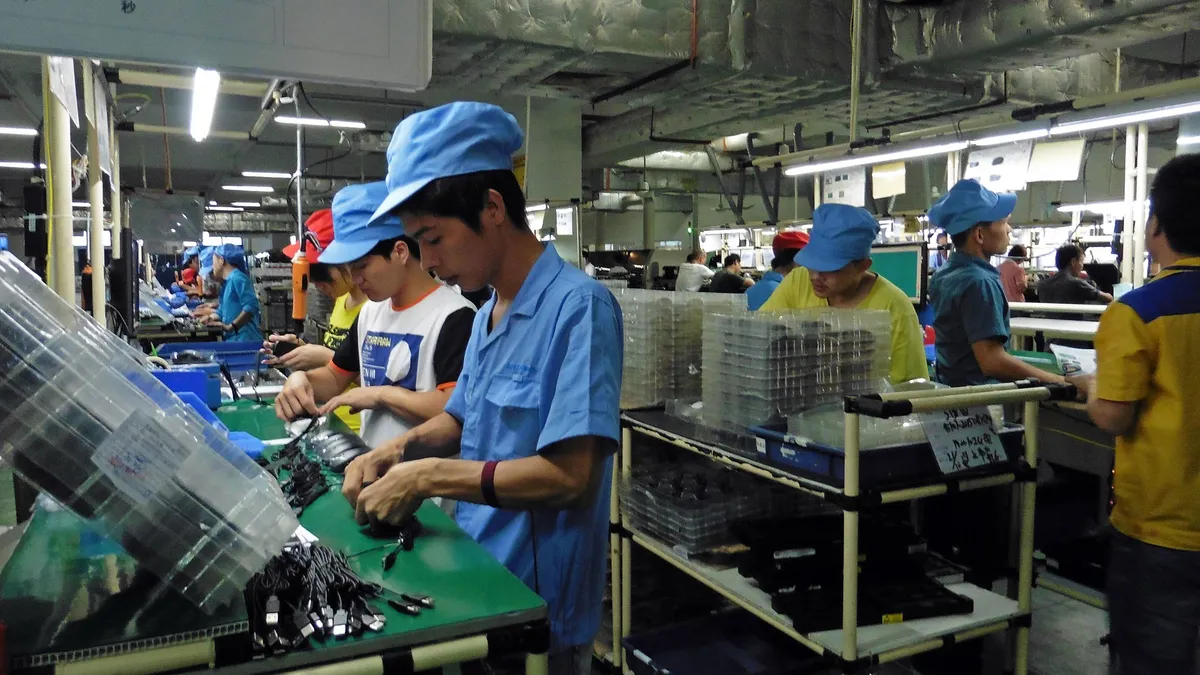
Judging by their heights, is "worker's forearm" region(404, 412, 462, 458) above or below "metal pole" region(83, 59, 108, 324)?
below

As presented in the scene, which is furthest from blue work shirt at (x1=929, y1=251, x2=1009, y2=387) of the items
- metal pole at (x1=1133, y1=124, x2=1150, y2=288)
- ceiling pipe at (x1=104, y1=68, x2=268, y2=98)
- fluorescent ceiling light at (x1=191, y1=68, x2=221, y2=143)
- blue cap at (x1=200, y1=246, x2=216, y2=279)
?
blue cap at (x1=200, y1=246, x2=216, y2=279)

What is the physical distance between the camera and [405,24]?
158 cm

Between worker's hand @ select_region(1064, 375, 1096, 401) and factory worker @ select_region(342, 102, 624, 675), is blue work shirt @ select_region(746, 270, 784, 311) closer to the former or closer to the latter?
worker's hand @ select_region(1064, 375, 1096, 401)

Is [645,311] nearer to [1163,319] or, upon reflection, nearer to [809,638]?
[809,638]

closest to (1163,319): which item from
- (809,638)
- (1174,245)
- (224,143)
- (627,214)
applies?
(1174,245)

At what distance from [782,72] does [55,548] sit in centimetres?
501

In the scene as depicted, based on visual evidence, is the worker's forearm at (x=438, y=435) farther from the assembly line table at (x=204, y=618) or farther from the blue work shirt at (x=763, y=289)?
the blue work shirt at (x=763, y=289)

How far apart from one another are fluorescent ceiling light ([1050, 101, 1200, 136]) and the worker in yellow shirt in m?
1.66

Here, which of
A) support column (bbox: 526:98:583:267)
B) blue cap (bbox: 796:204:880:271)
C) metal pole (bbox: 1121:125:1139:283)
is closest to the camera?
blue cap (bbox: 796:204:880:271)

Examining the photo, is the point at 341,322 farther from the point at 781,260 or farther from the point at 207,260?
the point at 207,260

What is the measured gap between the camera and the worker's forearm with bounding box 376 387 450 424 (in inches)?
76.3

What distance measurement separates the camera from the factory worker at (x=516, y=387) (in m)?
1.31

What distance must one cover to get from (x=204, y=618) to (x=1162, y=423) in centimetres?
217

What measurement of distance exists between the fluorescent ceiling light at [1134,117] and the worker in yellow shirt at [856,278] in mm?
1662
